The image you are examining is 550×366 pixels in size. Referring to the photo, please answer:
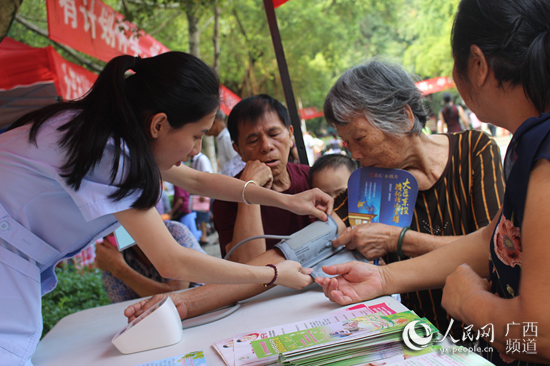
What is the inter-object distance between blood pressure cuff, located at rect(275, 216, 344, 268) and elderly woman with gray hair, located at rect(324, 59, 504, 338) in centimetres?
6

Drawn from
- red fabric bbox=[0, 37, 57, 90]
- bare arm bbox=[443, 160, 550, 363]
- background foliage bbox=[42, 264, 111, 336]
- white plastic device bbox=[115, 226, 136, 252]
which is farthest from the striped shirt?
red fabric bbox=[0, 37, 57, 90]

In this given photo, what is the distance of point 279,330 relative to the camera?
3.94 ft

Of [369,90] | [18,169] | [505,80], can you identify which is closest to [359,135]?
[369,90]

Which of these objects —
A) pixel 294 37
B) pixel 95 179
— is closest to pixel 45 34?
pixel 95 179

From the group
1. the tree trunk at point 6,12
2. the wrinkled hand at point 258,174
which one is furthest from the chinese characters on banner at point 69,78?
the wrinkled hand at point 258,174

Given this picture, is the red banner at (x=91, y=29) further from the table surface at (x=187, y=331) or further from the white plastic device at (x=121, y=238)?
the table surface at (x=187, y=331)

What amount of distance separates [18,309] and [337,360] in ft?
2.98

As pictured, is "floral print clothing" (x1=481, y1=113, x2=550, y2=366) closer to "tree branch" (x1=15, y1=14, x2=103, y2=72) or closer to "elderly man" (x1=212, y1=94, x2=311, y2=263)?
"elderly man" (x1=212, y1=94, x2=311, y2=263)

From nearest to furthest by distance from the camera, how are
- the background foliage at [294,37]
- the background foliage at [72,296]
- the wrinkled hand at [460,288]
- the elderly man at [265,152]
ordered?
1. the wrinkled hand at [460,288]
2. the elderly man at [265,152]
3. the background foliage at [72,296]
4. the background foliage at [294,37]

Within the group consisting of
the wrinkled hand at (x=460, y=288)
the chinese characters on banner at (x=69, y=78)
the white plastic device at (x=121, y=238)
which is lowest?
the wrinkled hand at (x=460, y=288)

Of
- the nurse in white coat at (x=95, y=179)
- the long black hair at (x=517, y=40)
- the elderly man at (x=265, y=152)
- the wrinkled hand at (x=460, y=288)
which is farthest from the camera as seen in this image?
the elderly man at (x=265, y=152)

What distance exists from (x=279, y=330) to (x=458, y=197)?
1005 millimetres

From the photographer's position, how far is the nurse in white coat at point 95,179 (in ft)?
3.88

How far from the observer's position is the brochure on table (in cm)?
106
